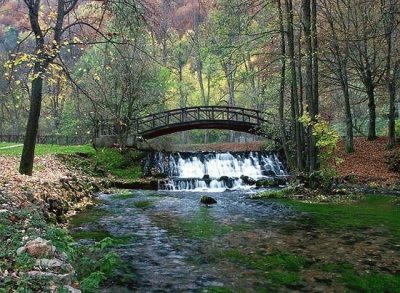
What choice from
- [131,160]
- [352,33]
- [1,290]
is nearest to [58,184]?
[1,290]

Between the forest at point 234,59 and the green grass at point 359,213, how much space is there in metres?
2.82

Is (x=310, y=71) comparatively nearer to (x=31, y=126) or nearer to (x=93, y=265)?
(x=31, y=126)

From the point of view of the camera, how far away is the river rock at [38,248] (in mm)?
4914

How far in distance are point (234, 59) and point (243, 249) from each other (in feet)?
33.4

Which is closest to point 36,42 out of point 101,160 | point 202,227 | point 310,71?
point 202,227

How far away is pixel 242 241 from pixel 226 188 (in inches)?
451

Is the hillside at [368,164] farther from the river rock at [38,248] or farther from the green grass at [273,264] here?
the river rock at [38,248]

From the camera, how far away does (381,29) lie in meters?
21.8

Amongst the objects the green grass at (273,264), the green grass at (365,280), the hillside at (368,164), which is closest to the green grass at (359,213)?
the green grass at (365,280)

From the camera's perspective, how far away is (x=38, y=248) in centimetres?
501

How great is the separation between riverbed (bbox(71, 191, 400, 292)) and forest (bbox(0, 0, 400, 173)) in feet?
8.47

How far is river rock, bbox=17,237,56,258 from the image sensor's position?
4.91 meters

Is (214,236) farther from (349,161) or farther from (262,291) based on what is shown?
(349,161)

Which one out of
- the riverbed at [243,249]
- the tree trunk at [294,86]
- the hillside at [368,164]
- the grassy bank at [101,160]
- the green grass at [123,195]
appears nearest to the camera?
the riverbed at [243,249]
